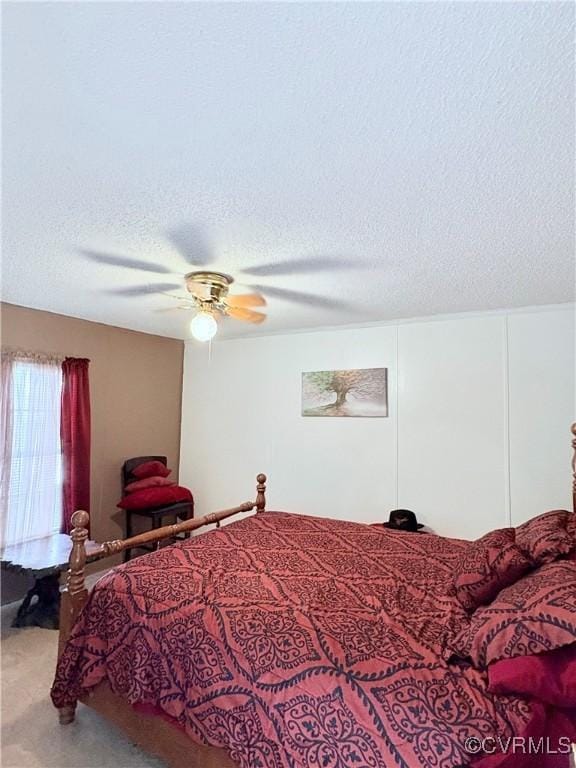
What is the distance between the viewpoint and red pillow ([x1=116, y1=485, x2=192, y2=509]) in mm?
3982

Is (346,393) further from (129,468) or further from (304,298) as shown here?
(129,468)

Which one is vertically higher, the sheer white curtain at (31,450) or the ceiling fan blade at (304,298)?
the ceiling fan blade at (304,298)

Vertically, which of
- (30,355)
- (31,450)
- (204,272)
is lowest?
(31,450)

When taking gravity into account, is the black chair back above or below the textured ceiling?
below

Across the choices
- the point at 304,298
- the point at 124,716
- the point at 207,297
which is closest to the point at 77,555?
the point at 124,716

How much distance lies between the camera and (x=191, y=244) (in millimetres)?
2096

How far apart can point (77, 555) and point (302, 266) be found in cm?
194

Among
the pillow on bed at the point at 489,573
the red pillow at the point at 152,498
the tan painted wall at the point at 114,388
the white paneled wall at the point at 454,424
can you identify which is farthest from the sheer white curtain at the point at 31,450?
the pillow on bed at the point at 489,573

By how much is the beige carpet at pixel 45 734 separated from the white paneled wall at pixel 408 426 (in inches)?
97.4

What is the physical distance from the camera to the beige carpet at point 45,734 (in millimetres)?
1899

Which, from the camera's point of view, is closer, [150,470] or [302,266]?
[302,266]

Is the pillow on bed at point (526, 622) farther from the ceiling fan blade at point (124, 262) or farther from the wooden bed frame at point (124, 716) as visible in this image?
the ceiling fan blade at point (124, 262)

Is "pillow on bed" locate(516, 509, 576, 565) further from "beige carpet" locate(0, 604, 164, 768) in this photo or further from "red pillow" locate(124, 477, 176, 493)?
"red pillow" locate(124, 477, 176, 493)

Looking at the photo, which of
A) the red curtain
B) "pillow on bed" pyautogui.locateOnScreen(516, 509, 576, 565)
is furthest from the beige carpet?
"pillow on bed" pyautogui.locateOnScreen(516, 509, 576, 565)
